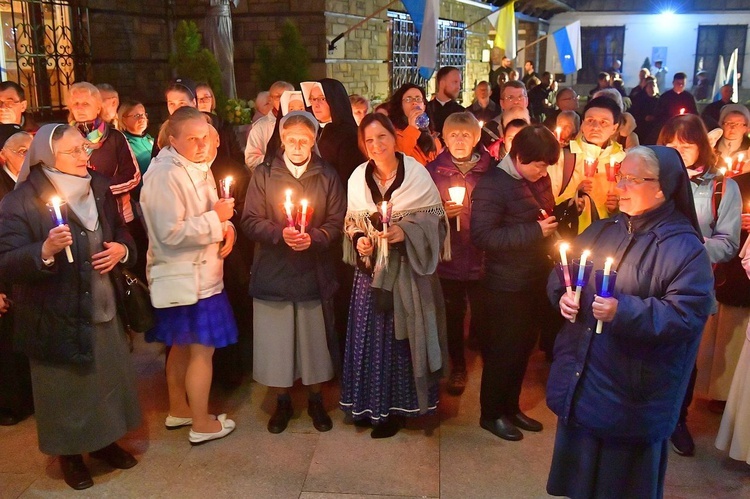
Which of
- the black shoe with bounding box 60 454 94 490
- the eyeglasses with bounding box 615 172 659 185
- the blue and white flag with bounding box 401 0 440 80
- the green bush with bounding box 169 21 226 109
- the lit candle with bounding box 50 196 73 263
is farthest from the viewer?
the green bush with bounding box 169 21 226 109

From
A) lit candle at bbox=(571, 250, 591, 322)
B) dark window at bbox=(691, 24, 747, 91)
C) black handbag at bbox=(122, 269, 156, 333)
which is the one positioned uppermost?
dark window at bbox=(691, 24, 747, 91)

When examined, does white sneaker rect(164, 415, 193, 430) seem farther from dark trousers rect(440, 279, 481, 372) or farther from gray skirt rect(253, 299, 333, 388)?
dark trousers rect(440, 279, 481, 372)

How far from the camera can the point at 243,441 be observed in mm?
4301

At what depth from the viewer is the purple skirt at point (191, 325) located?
4.07 metres

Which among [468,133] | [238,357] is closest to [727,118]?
[468,133]

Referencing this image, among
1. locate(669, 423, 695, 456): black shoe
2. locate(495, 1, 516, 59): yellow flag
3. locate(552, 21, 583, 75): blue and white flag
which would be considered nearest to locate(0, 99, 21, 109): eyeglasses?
locate(669, 423, 695, 456): black shoe

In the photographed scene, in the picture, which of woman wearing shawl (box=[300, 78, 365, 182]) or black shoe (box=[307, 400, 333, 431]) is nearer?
black shoe (box=[307, 400, 333, 431])

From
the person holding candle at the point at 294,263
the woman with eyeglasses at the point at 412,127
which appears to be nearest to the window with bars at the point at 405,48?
the woman with eyeglasses at the point at 412,127

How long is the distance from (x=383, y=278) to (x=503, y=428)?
122 cm

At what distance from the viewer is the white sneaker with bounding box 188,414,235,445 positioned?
423 centimetres

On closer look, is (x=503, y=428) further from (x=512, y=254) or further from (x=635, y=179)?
(x=635, y=179)

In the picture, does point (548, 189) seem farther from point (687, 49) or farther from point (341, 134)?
point (687, 49)

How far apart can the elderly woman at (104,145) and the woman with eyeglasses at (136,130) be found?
54cm

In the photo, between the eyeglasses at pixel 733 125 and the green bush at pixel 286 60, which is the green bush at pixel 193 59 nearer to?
the green bush at pixel 286 60
